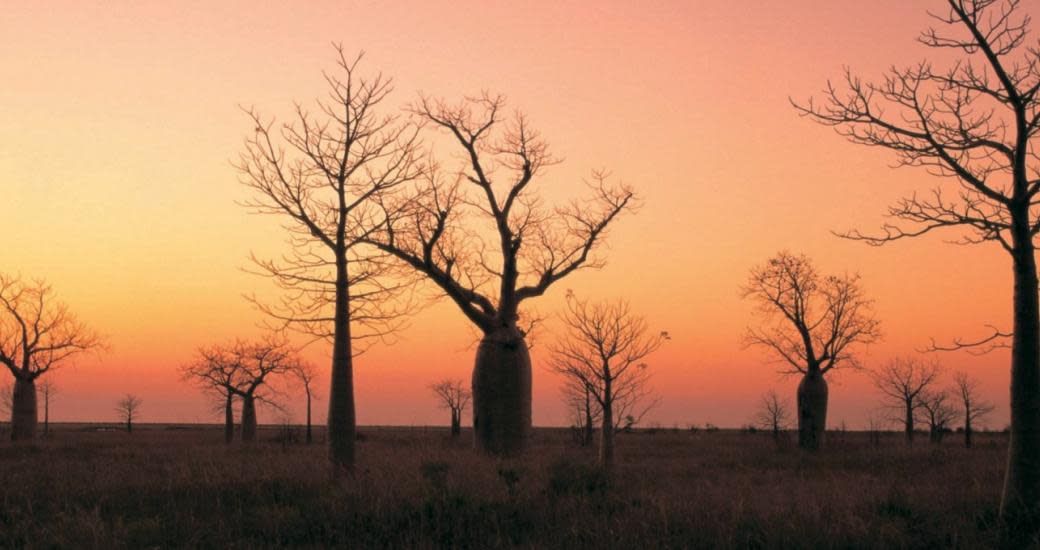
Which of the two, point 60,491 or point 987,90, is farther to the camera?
point 60,491

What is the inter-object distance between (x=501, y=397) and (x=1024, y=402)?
9505 mm

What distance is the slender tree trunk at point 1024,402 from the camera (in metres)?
7.78

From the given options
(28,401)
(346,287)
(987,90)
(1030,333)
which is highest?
(987,90)

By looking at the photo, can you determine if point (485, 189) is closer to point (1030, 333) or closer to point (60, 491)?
point (60, 491)

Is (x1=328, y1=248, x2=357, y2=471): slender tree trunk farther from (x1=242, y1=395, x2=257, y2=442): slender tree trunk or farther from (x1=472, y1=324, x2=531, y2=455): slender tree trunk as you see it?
(x1=242, y1=395, x2=257, y2=442): slender tree trunk

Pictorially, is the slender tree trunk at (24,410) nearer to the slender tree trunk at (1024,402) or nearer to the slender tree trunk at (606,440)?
the slender tree trunk at (606,440)

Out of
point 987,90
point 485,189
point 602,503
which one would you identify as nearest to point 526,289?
point 485,189

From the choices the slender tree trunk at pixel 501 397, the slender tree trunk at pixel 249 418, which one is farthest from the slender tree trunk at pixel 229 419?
the slender tree trunk at pixel 501 397

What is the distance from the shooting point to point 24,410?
96.1ft

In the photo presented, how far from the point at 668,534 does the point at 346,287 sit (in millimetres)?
7047

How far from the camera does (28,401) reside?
2961 centimetres

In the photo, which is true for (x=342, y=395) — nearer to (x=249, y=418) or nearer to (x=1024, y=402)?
(x=1024, y=402)

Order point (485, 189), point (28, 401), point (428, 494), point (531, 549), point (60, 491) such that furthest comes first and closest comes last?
Result: 1. point (28, 401)
2. point (485, 189)
3. point (60, 491)
4. point (428, 494)
5. point (531, 549)

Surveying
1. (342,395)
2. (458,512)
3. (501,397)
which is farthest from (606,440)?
(458,512)
